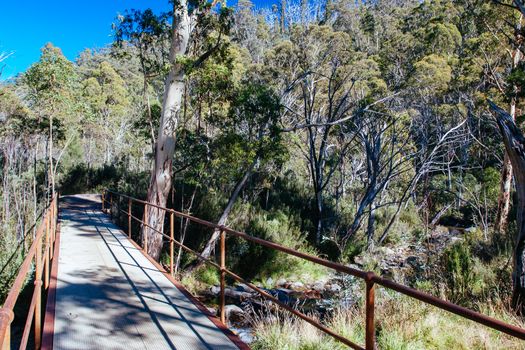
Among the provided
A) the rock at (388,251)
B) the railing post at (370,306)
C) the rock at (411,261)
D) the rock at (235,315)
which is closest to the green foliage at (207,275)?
the rock at (235,315)

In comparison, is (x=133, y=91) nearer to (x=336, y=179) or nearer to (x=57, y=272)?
(x=336, y=179)

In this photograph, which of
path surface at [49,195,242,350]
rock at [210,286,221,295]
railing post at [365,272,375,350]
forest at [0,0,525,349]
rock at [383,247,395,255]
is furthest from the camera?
rock at [383,247,395,255]

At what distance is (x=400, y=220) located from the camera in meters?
17.9

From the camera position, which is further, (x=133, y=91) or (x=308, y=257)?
(x=133, y=91)

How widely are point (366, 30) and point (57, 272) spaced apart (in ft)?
160

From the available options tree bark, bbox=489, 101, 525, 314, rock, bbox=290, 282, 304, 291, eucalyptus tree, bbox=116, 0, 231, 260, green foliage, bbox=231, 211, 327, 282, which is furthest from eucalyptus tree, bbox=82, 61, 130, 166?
tree bark, bbox=489, 101, 525, 314

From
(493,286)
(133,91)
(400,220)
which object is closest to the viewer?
(493,286)

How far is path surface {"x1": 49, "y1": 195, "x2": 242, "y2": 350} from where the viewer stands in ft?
12.6

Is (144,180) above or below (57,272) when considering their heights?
above

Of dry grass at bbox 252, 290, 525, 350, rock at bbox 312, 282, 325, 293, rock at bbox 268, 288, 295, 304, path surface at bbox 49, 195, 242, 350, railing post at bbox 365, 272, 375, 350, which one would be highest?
railing post at bbox 365, 272, 375, 350

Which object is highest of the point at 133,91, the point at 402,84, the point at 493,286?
the point at 133,91

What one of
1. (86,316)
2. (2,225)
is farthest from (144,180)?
(86,316)

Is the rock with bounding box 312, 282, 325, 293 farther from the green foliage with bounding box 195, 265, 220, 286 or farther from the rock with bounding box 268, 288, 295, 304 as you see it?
the green foliage with bounding box 195, 265, 220, 286

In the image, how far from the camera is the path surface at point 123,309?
3.85 m
